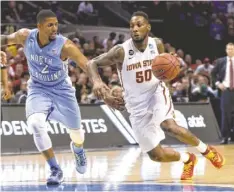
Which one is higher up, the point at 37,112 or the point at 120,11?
the point at 120,11

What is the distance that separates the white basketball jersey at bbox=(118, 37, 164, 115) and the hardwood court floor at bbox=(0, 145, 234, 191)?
879 mm

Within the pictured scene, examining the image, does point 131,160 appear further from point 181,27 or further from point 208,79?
point 181,27

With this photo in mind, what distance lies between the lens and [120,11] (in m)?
22.3

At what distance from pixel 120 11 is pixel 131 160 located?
11.4 meters

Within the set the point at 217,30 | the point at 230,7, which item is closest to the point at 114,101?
the point at 217,30

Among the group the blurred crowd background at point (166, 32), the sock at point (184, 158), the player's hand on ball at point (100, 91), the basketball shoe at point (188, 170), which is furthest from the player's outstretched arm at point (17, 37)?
the blurred crowd background at point (166, 32)

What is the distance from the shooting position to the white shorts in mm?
8102

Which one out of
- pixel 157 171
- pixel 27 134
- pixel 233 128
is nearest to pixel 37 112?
pixel 157 171

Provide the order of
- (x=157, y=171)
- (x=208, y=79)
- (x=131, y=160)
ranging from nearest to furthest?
(x=157, y=171)
(x=131, y=160)
(x=208, y=79)

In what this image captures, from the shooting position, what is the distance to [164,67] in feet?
25.7

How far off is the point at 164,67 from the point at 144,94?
1.62 feet

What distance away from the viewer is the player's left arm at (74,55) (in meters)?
8.08

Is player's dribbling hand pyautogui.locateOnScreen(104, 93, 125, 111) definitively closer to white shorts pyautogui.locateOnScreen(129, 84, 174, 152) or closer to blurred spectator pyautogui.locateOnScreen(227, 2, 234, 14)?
white shorts pyautogui.locateOnScreen(129, 84, 174, 152)

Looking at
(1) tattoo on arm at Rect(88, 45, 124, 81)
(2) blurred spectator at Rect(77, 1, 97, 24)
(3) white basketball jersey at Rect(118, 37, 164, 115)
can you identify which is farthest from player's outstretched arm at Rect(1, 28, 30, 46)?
(2) blurred spectator at Rect(77, 1, 97, 24)
